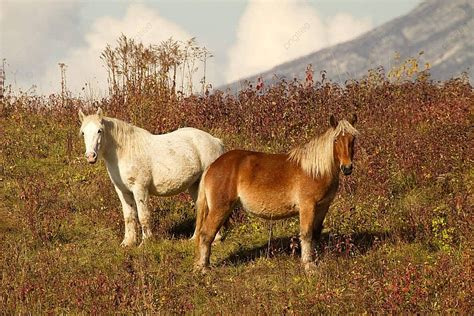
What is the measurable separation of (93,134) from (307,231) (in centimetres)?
378

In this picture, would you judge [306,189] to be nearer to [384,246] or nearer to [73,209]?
[384,246]

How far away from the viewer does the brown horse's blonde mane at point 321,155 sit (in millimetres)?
9156

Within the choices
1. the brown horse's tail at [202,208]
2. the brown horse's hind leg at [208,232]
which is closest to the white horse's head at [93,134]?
the brown horse's tail at [202,208]

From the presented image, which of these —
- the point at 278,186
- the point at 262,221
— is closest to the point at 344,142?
the point at 278,186

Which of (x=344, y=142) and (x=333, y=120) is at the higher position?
(x=333, y=120)

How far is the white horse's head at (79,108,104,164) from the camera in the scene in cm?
1062

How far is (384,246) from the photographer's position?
9.78 meters

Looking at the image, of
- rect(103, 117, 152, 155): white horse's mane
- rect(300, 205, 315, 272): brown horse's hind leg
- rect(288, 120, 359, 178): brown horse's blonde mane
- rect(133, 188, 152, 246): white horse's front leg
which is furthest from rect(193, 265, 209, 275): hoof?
rect(103, 117, 152, 155): white horse's mane

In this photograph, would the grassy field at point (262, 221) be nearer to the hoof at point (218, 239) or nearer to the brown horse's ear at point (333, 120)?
the hoof at point (218, 239)

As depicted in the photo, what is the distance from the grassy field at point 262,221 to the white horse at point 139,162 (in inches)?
24.5

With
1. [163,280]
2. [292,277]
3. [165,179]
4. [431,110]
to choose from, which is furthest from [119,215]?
[431,110]

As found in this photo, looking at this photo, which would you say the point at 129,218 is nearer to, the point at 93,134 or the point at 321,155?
the point at 93,134

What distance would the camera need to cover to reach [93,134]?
1071 centimetres

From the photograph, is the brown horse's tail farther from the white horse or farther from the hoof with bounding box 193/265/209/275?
the white horse
